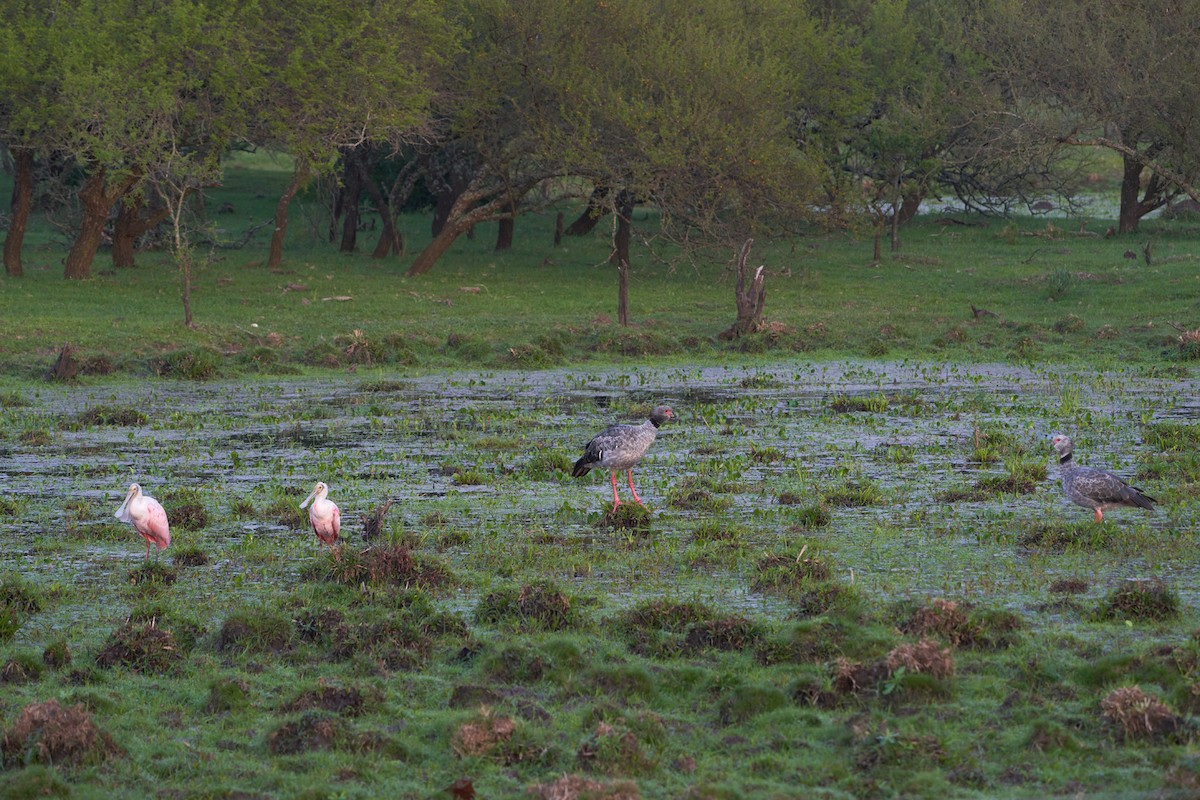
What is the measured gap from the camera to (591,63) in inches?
1644

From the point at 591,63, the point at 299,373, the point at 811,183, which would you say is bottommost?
the point at 299,373

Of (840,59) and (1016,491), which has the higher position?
(840,59)

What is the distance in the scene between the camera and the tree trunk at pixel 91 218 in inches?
1508

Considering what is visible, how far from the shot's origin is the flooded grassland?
8.66 metres

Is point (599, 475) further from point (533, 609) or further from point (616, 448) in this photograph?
point (533, 609)

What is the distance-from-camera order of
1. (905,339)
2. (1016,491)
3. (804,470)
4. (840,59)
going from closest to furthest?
(1016,491) → (804,470) → (905,339) → (840,59)

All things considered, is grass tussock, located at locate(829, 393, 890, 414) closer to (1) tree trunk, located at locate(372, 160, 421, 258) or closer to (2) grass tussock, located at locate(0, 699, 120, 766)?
(2) grass tussock, located at locate(0, 699, 120, 766)

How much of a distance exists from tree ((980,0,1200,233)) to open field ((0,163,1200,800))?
30.6 ft

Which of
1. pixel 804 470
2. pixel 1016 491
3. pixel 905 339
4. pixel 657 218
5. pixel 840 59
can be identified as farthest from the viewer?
pixel 657 218

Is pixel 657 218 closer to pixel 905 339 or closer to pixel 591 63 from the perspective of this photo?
pixel 591 63

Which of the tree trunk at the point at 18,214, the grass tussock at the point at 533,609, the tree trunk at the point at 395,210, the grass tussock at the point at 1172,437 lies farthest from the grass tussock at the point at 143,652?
the tree trunk at the point at 395,210

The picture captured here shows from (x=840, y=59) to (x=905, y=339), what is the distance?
1763cm

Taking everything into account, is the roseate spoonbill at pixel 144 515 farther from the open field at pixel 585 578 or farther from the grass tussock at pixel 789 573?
the grass tussock at pixel 789 573

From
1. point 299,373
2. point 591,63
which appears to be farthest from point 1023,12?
point 299,373
